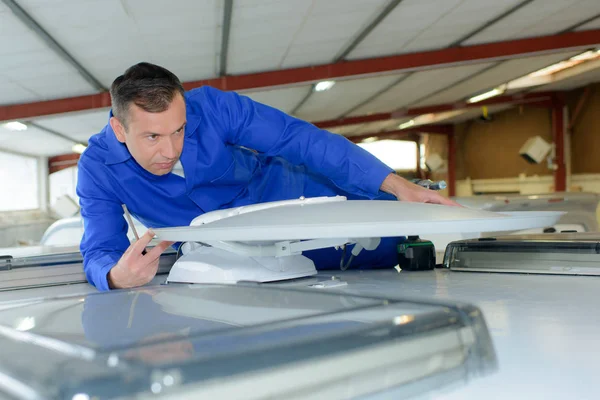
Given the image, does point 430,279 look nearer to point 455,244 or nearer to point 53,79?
point 455,244

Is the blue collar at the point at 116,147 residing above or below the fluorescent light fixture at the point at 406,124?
below

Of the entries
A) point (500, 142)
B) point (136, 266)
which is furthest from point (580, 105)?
point (136, 266)

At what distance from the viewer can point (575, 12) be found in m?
4.84

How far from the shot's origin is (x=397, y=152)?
13453 mm

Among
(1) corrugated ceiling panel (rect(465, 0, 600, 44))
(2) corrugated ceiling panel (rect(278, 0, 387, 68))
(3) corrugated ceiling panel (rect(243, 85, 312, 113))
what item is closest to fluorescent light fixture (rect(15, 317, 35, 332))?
Answer: (2) corrugated ceiling panel (rect(278, 0, 387, 68))

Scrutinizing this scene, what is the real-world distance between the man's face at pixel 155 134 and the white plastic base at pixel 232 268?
0.28 metres

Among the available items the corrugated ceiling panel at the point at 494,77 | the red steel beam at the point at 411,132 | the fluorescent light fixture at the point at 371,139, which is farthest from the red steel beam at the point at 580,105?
the fluorescent light fixture at the point at 371,139

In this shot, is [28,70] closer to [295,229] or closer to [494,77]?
[295,229]

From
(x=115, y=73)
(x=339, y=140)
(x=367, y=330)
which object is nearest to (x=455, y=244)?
(x=339, y=140)

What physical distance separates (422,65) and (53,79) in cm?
344

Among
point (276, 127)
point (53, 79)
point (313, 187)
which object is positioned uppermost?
point (53, 79)

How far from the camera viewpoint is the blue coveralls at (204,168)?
4.50 ft

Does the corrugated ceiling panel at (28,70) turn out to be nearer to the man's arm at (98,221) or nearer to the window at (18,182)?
the man's arm at (98,221)

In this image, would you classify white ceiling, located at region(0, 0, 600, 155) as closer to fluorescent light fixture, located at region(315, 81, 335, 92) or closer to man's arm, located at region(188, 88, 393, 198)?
fluorescent light fixture, located at region(315, 81, 335, 92)
